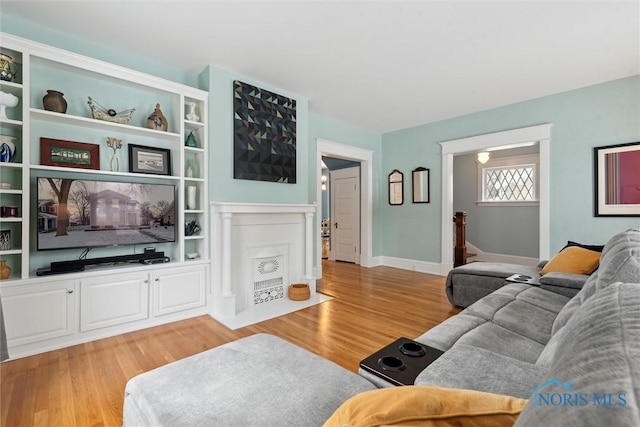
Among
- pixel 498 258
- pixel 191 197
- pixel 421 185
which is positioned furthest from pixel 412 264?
pixel 191 197

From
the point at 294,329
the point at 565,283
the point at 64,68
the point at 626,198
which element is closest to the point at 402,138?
the point at 626,198

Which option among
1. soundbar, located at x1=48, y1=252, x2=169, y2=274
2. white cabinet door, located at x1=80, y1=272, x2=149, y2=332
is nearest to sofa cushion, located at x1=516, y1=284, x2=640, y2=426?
white cabinet door, located at x1=80, y1=272, x2=149, y2=332

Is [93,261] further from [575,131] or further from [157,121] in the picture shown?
[575,131]

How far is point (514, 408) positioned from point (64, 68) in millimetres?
3738

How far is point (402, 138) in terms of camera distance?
18.2 feet

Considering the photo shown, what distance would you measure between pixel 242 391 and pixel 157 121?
2867 mm

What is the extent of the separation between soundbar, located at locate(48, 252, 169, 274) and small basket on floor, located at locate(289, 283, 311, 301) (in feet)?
4.84

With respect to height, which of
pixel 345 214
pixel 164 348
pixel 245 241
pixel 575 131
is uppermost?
pixel 575 131

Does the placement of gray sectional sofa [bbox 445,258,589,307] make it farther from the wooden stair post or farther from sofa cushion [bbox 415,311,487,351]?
the wooden stair post

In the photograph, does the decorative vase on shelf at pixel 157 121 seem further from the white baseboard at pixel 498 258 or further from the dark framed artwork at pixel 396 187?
the white baseboard at pixel 498 258

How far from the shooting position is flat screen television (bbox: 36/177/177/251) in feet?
7.88

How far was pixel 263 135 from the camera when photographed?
3.53 m

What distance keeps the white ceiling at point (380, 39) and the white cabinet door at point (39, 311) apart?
2.24m

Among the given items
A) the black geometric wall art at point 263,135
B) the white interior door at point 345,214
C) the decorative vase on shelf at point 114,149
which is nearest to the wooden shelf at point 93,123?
the decorative vase on shelf at point 114,149
